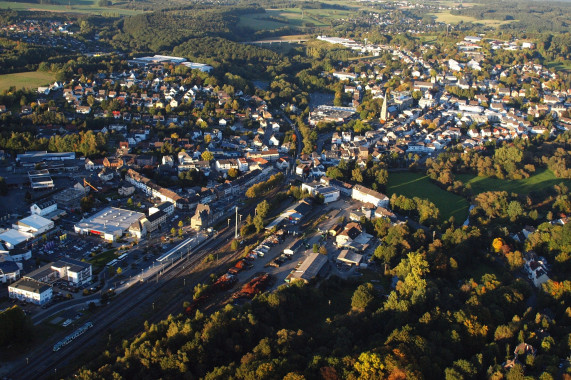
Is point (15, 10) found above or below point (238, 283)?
above

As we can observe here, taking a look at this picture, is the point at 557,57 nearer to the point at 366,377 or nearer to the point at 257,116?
the point at 257,116

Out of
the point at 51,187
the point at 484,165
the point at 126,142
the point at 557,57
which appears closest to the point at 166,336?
the point at 51,187

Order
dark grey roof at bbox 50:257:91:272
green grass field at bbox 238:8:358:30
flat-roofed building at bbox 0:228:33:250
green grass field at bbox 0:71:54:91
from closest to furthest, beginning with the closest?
dark grey roof at bbox 50:257:91:272 < flat-roofed building at bbox 0:228:33:250 < green grass field at bbox 0:71:54:91 < green grass field at bbox 238:8:358:30

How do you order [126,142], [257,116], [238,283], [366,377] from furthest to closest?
[257,116], [126,142], [238,283], [366,377]

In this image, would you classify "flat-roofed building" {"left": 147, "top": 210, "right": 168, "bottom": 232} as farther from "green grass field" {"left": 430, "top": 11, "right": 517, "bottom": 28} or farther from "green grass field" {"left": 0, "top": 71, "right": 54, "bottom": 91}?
"green grass field" {"left": 430, "top": 11, "right": 517, "bottom": 28}

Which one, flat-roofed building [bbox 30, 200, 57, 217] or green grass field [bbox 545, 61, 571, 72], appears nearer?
flat-roofed building [bbox 30, 200, 57, 217]

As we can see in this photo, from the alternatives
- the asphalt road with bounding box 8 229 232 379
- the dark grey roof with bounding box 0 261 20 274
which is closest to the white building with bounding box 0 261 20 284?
the dark grey roof with bounding box 0 261 20 274
